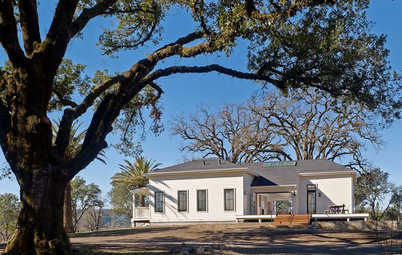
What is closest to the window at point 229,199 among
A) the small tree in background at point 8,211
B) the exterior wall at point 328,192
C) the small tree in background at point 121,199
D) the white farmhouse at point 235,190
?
the white farmhouse at point 235,190

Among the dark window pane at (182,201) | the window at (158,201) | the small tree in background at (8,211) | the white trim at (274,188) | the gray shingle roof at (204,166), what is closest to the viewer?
the gray shingle roof at (204,166)

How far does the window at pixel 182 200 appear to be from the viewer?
31641 mm

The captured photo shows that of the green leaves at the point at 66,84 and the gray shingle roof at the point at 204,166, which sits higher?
the green leaves at the point at 66,84

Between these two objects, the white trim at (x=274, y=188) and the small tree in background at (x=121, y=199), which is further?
the small tree in background at (x=121, y=199)

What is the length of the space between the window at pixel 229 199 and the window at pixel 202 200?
145 cm

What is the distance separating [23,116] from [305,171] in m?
23.6

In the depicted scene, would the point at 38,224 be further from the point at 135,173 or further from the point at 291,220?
the point at 135,173

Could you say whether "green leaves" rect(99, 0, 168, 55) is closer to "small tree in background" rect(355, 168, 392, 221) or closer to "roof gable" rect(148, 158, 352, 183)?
"roof gable" rect(148, 158, 352, 183)

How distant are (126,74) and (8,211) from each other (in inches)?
1737

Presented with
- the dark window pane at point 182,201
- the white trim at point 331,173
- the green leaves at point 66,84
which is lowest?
the dark window pane at point 182,201

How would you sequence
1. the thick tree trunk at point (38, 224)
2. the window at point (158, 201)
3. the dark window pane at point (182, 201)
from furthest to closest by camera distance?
1. the window at point (158, 201)
2. the dark window pane at point (182, 201)
3. the thick tree trunk at point (38, 224)

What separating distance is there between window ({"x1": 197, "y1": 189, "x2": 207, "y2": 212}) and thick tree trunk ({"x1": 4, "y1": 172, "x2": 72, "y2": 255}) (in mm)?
20125

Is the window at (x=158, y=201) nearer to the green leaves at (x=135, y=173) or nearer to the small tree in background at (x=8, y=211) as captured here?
the green leaves at (x=135, y=173)

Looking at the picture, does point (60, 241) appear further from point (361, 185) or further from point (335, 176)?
point (361, 185)
